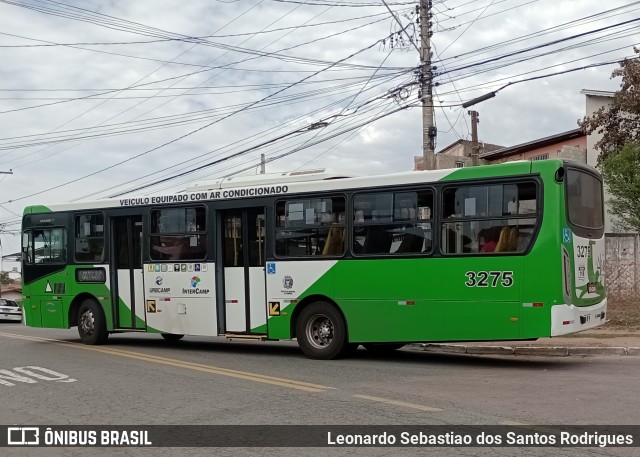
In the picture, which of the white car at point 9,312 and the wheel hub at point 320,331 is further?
the white car at point 9,312

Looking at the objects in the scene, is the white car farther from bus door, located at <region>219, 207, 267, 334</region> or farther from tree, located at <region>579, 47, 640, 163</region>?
tree, located at <region>579, 47, 640, 163</region>

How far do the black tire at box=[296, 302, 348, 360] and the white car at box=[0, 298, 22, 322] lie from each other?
2571 centimetres

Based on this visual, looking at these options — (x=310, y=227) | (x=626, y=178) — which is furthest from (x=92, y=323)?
(x=626, y=178)

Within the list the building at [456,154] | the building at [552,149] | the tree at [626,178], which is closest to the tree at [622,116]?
the tree at [626,178]

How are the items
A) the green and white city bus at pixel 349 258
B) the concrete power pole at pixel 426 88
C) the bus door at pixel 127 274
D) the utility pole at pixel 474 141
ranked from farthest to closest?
the utility pole at pixel 474 141
the concrete power pole at pixel 426 88
the bus door at pixel 127 274
the green and white city bus at pixel 349 258

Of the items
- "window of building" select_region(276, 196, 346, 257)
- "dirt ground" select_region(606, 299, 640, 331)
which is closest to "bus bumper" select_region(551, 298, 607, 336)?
"window of building" select_region(276, 196, 346, 257)

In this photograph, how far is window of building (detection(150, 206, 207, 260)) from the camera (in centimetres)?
1347

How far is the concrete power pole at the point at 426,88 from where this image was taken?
18.8 m

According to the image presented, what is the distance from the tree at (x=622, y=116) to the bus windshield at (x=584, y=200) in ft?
53.8

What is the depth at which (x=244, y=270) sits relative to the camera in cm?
1301

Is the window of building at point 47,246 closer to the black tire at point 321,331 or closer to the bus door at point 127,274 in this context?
the bus door at point 127,274

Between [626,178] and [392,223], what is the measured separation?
16413 mm

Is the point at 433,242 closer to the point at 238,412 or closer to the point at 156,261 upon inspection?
the point at 238,412

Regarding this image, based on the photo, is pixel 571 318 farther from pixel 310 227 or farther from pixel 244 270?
pixel 244 270
